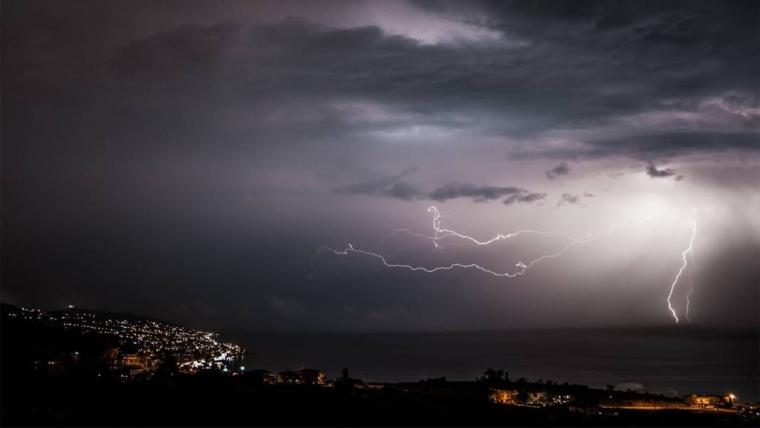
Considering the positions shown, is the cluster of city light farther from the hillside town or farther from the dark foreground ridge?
the dark foreground ridge

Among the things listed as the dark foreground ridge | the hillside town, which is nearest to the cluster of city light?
the hillside town

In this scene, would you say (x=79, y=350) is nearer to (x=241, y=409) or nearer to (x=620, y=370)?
(x=241, y=409)

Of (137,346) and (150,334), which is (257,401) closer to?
(137,346)

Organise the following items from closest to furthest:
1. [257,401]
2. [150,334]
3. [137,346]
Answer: [257,401] < [137,346] < [150,334]

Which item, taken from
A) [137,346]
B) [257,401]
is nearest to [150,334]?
[137,346]

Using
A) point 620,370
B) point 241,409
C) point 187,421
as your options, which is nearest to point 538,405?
point 241,409

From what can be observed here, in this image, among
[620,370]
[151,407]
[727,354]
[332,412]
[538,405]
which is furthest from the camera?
[727,354]

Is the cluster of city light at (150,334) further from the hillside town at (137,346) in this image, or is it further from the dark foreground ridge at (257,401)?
the dark foreground ridge at (257,401)

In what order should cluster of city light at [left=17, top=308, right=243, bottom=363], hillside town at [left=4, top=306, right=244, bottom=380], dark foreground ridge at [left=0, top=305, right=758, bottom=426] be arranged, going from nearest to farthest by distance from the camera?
dark foreground ridge at [left=0, top=305, right=758, bottom=426] < hillside town at [left=4, top=306, right=244, bottom=380] < cluster of city light at [left=17, top=308, right=243, bottom=363]
